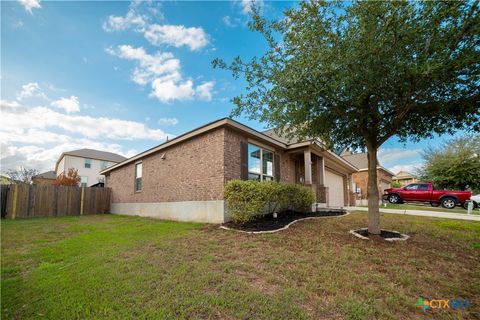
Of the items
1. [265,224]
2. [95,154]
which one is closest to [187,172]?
[265,224]

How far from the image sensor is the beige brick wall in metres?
7.81

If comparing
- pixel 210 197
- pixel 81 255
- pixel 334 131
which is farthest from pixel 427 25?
pixel 81 255

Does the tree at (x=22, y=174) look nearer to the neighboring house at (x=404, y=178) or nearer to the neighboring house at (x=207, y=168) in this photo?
the neighboring house at (x=207, y=168)

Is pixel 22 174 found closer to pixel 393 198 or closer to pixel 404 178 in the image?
pixel 393 198

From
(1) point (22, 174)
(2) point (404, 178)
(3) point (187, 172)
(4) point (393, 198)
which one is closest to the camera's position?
(3) point (187, 172)

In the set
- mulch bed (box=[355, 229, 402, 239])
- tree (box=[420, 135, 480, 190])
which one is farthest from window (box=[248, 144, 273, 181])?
tree (box=[420, 135, 480, 190])

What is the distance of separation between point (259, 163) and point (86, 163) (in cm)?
3079

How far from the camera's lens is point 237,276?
3.37 meters

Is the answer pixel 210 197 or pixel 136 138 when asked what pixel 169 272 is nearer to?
pixel 210 197

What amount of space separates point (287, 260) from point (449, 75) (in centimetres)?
488

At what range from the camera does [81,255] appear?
4.39m

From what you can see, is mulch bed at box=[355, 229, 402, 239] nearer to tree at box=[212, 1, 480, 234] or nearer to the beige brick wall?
tree at box=[212, 1, 480, 234]

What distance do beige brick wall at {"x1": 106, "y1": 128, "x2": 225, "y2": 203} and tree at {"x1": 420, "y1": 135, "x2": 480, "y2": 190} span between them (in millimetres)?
22469
